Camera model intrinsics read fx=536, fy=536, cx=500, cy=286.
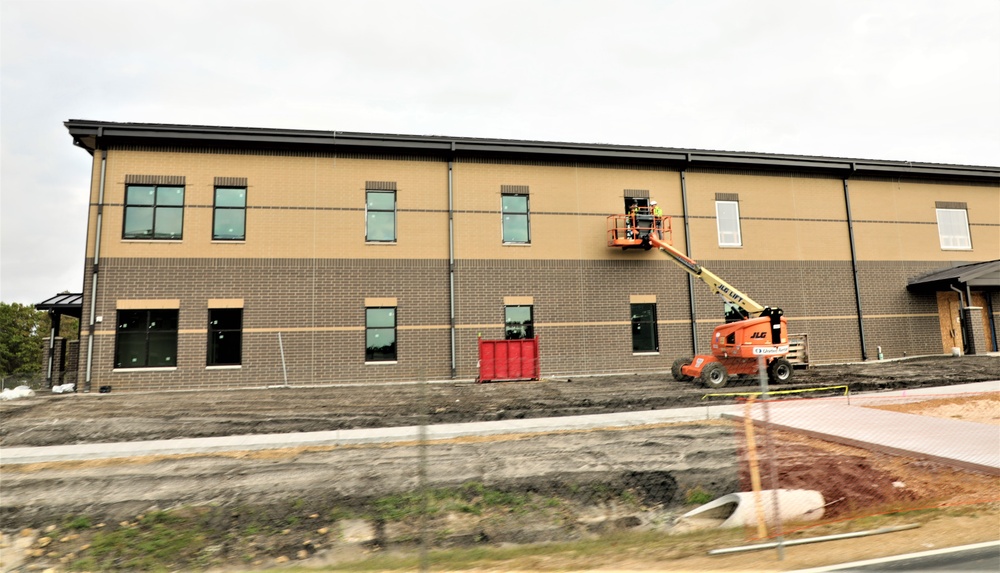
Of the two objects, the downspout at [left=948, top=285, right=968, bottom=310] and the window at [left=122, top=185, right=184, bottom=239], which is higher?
the window at [left=122, top=185, right=184, bottom=239]

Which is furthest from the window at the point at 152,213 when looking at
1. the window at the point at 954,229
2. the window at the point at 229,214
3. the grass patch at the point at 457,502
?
the window at the point at 954,229

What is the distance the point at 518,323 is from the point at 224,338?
33.7 ft

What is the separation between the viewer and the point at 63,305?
19016 mm

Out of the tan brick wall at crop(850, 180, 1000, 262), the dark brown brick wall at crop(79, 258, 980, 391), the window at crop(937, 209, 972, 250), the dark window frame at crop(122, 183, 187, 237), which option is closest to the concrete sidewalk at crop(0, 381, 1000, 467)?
the dark brown brick wall at crop(79, 258, 980, 391)

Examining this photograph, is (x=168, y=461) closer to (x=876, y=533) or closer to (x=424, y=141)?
(x=876, y=533)

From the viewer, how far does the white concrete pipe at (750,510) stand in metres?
6.80

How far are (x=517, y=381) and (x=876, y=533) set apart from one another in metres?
13.3

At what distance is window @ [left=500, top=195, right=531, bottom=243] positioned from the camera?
68.2 ft

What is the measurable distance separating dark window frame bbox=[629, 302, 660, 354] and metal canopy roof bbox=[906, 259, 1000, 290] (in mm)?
12247

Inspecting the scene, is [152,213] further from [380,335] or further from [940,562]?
[940,562]

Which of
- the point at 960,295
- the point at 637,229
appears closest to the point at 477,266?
the point at 637,229

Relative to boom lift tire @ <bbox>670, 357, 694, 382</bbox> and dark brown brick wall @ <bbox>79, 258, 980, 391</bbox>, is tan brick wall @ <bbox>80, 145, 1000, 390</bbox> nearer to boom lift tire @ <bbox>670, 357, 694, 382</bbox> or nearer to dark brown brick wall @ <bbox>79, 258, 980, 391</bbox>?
dark brown brick wall @ <bbox>79, 258, 980, 391</bbox>

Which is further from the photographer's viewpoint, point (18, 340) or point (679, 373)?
point (18, 340)

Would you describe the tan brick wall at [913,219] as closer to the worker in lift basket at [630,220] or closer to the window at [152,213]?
the worker in lift basket at [630,220]
